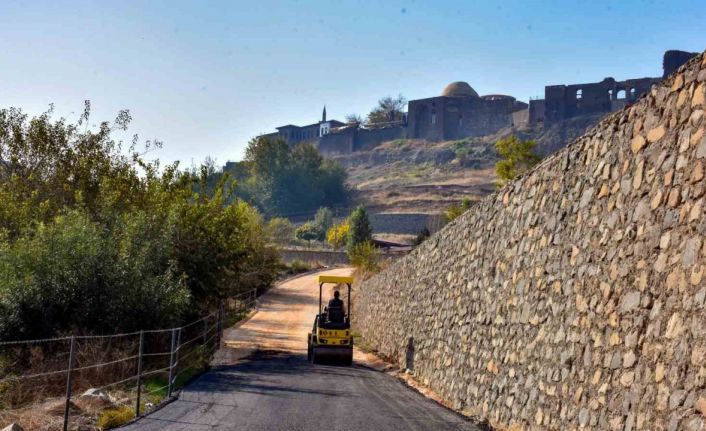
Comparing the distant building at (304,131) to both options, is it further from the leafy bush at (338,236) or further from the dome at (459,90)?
the leafy bush at (338,236)

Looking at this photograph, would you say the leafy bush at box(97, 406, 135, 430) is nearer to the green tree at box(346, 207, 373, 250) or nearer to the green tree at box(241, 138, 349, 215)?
the green tree at box(346, 207, 373, 250)

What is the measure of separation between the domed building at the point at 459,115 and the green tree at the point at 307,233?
5074 cm

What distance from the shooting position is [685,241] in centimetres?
664

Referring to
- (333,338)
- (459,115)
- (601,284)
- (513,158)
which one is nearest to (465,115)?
(459,115)

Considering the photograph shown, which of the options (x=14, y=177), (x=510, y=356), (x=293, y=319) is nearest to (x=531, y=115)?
(x=293, y=319)

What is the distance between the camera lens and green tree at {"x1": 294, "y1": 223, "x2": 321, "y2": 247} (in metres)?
102

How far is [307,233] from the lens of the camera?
103312 mm

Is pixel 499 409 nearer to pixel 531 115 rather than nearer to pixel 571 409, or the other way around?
pixel 571 409

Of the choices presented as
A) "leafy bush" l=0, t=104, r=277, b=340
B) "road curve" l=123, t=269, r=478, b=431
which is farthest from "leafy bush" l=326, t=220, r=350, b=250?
"road curve" l=123, t=269, r=478, b=431

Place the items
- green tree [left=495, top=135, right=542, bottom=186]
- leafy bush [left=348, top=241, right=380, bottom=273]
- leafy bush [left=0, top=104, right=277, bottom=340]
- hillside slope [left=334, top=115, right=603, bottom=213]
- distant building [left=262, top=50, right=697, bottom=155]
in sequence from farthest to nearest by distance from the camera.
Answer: distant building [left=262, top=50, right=697, bottom=155]
hillside slope [left=334, top=115, right=603, bottom=213]
green tree [left=495, top=135, right=542, bottom=186]
leafy bush [left=348, top=241, right=380, bottom=273]
leafy bush [left=0, top=104, right=277, bottom=340]

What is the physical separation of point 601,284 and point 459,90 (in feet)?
490

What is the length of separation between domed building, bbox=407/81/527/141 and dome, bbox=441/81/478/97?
2.37 meters

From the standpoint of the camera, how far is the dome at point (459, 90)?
505ft

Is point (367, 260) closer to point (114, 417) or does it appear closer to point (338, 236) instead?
point (338, 236)
